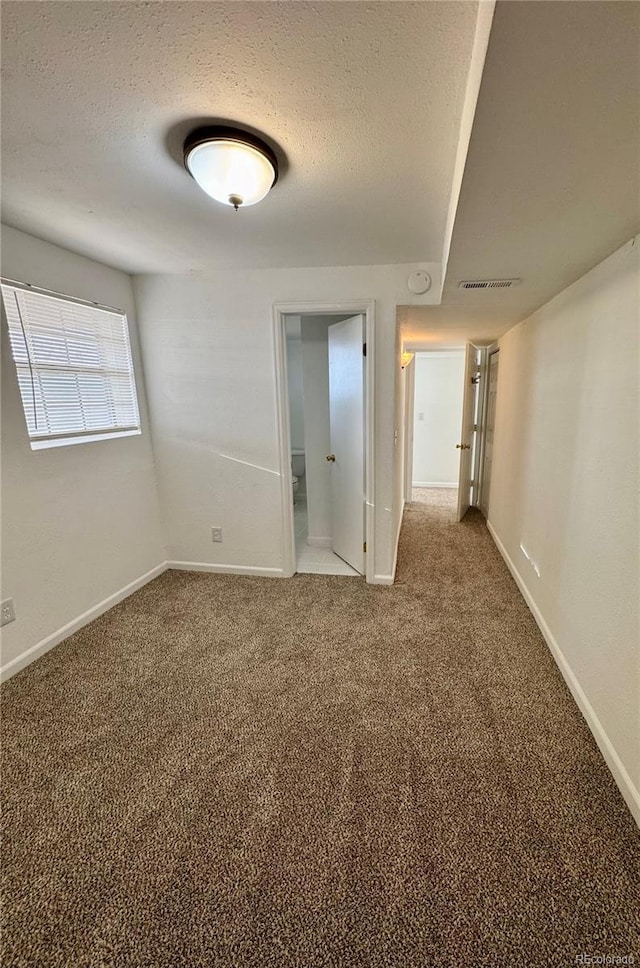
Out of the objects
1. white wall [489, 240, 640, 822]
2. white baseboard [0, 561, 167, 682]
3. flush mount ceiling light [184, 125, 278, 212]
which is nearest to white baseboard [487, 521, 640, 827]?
white wall [489, 240, 640, 822]

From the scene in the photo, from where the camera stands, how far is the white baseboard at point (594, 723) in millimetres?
1242

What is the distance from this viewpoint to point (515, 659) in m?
1.95

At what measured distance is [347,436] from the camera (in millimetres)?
2873

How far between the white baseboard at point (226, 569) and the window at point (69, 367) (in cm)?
118

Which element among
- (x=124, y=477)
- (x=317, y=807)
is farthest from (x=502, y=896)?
(x=124, y=477)

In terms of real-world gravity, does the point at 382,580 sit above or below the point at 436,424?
below

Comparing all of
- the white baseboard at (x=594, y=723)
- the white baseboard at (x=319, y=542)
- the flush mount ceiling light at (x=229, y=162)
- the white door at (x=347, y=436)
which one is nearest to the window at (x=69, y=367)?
the flush mount ceiling light at (x=229, y=162)

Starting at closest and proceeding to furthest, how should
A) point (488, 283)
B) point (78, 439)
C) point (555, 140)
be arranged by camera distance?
point (555, 140)
point (488, 283)
point (78, 439)

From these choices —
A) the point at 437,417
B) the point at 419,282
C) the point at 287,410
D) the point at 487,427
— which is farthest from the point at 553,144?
the point at 437,417

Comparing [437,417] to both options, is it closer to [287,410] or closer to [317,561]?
[317,561]

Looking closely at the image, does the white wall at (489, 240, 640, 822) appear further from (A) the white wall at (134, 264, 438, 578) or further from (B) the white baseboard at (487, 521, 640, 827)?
(A) the white wall at (134, 264, 438, 578)

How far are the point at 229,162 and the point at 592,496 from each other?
6.48 ft

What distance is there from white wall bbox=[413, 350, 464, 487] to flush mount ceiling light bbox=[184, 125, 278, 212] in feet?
14.3

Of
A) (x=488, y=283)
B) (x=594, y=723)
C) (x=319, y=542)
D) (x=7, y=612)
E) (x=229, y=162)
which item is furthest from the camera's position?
(x=319, y=542)
